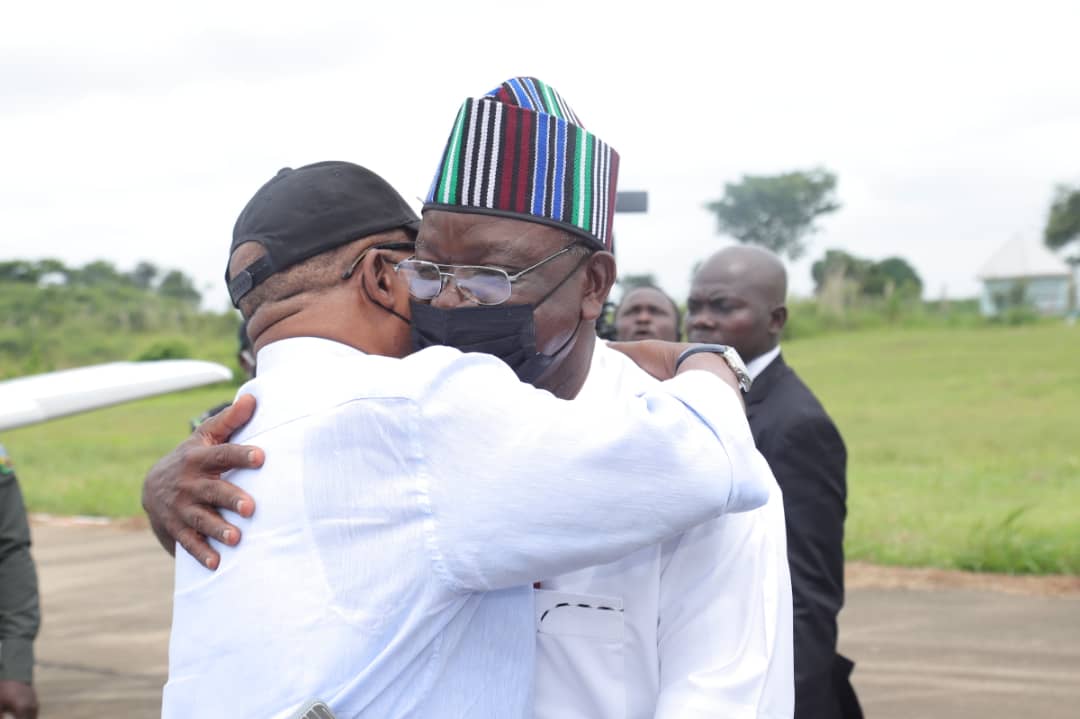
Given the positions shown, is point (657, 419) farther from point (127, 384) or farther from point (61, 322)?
point (61, 322)

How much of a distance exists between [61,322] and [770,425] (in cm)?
3458

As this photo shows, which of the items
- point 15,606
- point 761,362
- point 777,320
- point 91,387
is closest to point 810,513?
point 761,362

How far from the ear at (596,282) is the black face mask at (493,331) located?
0.02 metres

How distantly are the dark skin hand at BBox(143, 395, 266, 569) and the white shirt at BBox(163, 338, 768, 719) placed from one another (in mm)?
32

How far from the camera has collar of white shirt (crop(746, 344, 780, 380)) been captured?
14.1ft

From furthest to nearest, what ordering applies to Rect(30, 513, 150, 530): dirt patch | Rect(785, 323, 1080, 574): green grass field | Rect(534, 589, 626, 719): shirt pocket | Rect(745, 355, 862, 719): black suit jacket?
Rect(30, 513, 150, 530): dirt patch → Rect(785, 323, 1080, 574): green grass field → Rect(745, 355, 862, 719): black suit jacket → Rect(534, 589, 626, 719): shirt pocket

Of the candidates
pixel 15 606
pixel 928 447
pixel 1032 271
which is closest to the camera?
pixel 15 606

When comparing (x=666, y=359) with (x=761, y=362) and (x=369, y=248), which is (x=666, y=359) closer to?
(x=369, y=248)

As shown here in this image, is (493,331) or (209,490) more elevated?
(493,331)

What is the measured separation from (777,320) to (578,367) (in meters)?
2.93

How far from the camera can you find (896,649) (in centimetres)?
750

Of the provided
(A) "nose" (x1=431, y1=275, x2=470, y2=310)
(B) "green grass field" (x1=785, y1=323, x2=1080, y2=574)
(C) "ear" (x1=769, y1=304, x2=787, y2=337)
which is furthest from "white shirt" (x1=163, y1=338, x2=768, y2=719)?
(B) "green grass field" (x1=785, y1=323, x2=1080, y2=574)

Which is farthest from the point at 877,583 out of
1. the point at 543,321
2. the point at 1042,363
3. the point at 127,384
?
the point at 1042,363

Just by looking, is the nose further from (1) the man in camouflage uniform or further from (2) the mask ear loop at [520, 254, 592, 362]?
(1) the man in camouflage uniform
